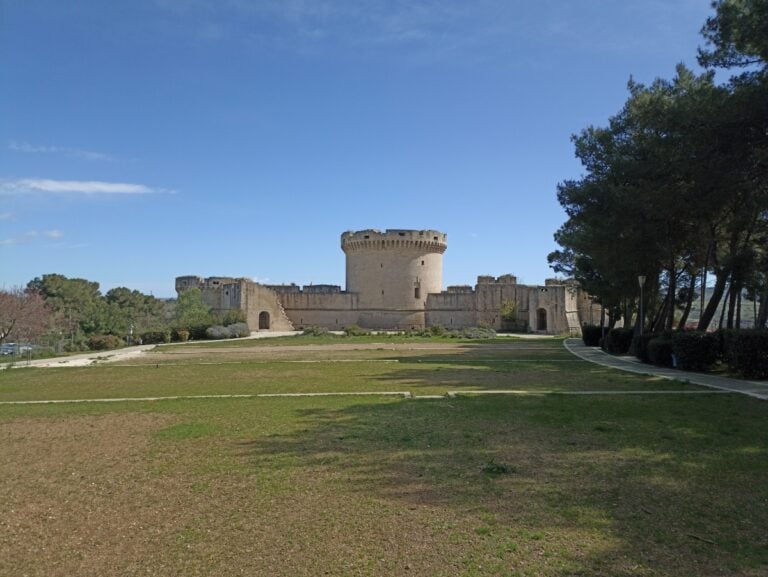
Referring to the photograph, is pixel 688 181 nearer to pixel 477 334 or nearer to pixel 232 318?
pixel 477 334

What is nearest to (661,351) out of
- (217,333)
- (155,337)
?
(217,333)

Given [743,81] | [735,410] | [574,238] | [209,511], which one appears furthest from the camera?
[574,238]

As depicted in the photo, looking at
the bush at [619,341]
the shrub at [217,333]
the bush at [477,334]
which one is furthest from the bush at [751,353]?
the shrub at [217,333]

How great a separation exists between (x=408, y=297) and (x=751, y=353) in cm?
4162

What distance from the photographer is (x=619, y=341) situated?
→ 24.5 metres

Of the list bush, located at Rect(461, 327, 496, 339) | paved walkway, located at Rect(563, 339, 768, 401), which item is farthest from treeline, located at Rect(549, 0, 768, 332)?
bush, located at Rect(461, 327, 496, 339)

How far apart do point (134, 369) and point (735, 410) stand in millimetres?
15216

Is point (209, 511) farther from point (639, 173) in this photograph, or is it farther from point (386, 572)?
point (639, 173)

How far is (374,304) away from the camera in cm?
5481

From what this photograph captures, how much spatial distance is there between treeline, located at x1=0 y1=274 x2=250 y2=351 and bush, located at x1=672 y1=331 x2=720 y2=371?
26920 millimetres

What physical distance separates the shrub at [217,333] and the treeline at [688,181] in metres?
22.5

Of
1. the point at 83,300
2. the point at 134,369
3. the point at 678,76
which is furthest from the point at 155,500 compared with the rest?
the point at 83,300

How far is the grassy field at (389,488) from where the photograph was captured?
3797mm

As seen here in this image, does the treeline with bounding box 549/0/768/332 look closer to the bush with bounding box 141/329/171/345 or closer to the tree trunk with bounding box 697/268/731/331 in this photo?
the tree trunk with bounding box 697/268/731/331
